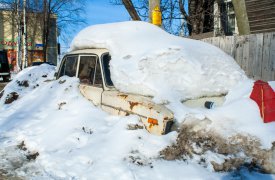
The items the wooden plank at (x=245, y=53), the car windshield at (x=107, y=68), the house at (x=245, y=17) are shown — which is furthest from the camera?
the house at (x=245, y=17)

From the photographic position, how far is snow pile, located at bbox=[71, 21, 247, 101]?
525 cm

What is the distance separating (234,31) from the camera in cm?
1741

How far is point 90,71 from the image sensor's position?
20.5ft

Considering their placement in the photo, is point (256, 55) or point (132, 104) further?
point (256, 55)

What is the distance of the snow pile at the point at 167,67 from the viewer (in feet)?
17.2

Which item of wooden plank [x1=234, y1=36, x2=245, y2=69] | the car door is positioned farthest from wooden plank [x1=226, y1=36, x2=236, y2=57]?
the car door

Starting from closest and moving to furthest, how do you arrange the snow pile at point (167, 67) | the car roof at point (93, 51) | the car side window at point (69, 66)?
1. the snow pile at point (167, 67)
2. the car roof at point (93, 51)
3. the car side window at point (69, 66)

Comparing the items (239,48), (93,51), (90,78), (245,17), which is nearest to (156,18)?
(93,51)

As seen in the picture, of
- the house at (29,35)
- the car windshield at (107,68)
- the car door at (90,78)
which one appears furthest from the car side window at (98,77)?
the house at (29,35)

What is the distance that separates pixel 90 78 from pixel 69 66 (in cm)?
98

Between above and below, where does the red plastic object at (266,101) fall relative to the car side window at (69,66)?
below

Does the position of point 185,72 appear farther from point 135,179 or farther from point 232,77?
point 135,179

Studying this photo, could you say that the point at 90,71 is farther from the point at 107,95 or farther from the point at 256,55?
the point at 256,55

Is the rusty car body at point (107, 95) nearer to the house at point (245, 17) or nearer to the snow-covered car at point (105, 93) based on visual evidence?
the snow-covered car at point (105, 93)
